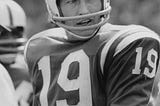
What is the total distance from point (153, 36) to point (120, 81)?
0.88ft

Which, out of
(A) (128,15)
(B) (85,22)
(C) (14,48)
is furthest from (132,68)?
(A) (128,15)

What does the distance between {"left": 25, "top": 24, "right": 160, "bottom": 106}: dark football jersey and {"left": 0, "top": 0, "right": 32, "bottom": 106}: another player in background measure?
4.38 feet

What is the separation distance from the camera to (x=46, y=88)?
3727 mm

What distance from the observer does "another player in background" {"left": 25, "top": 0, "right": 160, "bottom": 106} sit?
11.1 feet

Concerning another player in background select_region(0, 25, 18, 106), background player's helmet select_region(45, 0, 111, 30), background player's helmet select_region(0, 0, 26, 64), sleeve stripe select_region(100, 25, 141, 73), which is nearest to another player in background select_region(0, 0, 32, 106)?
background player's helmet select_region(0, 0, 26, 64)

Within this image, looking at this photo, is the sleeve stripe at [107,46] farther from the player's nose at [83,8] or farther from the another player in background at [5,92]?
the another player in background at [5,92]


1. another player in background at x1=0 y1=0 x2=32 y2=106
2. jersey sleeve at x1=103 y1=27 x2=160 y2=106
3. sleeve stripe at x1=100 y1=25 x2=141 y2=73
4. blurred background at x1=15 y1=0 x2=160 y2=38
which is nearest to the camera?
jersey sleeve at x1=103 y1=27 x2=160 y2=106

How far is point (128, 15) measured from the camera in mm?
10508

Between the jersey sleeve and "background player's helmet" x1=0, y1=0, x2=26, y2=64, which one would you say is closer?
the jersey sleeve

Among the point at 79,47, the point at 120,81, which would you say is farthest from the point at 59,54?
the point at 120,81

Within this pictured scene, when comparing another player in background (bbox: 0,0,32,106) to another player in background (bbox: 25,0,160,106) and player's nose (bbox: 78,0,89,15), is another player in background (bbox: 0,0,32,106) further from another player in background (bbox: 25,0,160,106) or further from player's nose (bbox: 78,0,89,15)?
player's nose (bbox: 78,0,89,15)

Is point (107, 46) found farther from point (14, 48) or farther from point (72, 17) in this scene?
point (14, 48)

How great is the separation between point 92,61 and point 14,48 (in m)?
1.84

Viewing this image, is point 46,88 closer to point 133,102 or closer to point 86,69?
point 86,69
